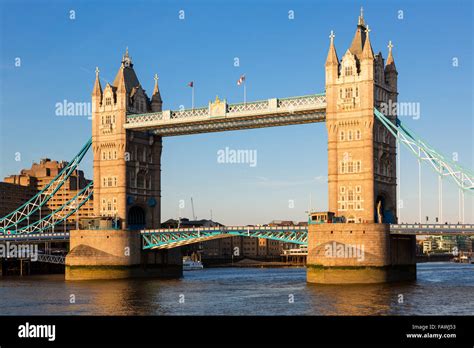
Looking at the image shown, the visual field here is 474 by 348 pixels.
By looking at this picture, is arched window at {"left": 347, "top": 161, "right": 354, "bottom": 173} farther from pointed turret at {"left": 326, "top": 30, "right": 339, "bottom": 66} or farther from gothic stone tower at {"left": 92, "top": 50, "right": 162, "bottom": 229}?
gothic stone tower at {"left": 92, "top": 50, "right": 162, "bottom": 229}

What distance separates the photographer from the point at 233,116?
104625mm

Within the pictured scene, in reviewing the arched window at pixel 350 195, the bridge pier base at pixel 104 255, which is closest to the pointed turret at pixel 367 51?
the arched window at pixel 350 195

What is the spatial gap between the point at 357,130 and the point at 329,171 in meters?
6.23

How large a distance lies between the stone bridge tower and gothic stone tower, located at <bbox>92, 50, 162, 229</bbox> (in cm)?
3337

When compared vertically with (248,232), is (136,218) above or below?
above

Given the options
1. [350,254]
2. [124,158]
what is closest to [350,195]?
[350,254]

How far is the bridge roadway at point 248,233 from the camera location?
290 feet

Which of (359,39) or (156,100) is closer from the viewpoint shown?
(359,39)

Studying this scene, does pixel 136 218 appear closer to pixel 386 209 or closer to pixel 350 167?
pixel 350 167

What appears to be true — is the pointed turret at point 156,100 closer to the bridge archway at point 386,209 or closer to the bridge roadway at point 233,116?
the bridge roadway at point 233,116

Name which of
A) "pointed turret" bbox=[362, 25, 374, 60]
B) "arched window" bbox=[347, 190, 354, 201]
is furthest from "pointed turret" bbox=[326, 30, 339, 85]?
"arched window" bbox=[347, 190, 354, 201]

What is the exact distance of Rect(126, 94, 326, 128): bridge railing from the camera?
99.6 meters

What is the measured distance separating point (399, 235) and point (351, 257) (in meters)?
9.32
